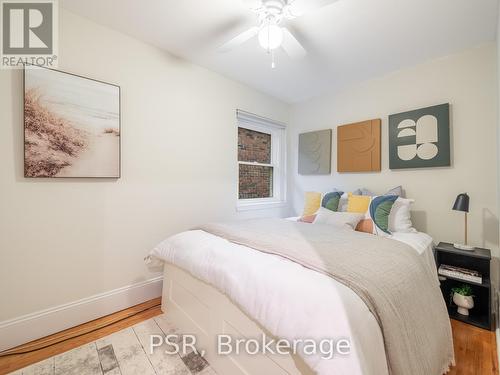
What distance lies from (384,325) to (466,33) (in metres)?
2.49

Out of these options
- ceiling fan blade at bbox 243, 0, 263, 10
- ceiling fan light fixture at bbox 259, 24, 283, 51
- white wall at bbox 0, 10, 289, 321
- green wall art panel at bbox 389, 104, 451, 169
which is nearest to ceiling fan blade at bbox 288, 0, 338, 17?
ceiling fan light fixture at bbox 259, 24, 283, 51

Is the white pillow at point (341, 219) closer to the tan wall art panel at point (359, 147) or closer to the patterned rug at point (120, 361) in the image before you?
the tan wall art panel at point (359, 147)

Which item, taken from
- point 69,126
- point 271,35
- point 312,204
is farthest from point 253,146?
point 69,126

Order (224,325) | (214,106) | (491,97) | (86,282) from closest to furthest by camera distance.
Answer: (224,325) → (86,282) → (491,97) → (214,106)

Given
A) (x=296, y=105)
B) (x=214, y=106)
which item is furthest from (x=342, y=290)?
A: (x=296, y=105)

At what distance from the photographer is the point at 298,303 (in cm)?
90

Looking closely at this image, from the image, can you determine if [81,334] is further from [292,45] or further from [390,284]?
[292,45]

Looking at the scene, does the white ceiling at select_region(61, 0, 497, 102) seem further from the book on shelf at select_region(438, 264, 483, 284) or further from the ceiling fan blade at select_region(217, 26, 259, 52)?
the book on shelf at select_region(438, 264, 483, 284)

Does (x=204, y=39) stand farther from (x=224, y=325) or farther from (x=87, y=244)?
(x=224, y=325)

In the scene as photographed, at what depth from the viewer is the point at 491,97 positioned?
2.01 m

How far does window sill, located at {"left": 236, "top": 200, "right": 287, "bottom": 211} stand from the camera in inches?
120

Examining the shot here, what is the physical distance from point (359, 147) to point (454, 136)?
0.89 m

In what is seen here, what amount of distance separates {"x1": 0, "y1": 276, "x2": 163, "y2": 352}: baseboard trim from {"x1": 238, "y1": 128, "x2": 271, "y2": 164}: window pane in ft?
6.37

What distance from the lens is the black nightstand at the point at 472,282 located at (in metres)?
1.78
